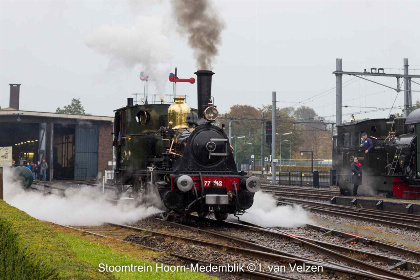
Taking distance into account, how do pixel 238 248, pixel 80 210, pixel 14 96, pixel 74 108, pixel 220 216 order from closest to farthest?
1. pixel 238 248
2. pixel 220 216
3. pixel 80 210
4. pixel 14 96
5. pixel 74 108

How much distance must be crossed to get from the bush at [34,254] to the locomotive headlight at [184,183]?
416 cm

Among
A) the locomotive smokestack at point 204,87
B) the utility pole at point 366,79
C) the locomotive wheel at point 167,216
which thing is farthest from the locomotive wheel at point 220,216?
the utility pole at point 366,79

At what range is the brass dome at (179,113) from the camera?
14.9 metres

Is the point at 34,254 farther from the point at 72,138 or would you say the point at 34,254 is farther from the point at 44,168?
the point at 72,138

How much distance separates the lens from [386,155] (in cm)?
2233

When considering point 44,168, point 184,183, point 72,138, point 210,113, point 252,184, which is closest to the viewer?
point 184,183

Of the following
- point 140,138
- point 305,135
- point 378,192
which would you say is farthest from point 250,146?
point 140,138

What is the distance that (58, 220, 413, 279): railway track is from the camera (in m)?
7.27

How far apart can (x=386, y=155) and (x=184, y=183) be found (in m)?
12.8

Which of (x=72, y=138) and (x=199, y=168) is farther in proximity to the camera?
(x=72, y=138)

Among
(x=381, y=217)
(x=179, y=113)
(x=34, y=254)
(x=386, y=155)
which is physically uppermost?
(x=179, y=113)

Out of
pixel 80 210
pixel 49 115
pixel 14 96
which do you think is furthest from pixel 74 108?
pixel 80 210

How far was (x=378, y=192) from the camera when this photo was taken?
23016 mm

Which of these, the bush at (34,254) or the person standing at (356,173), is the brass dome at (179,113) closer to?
the bush at (34,254)
